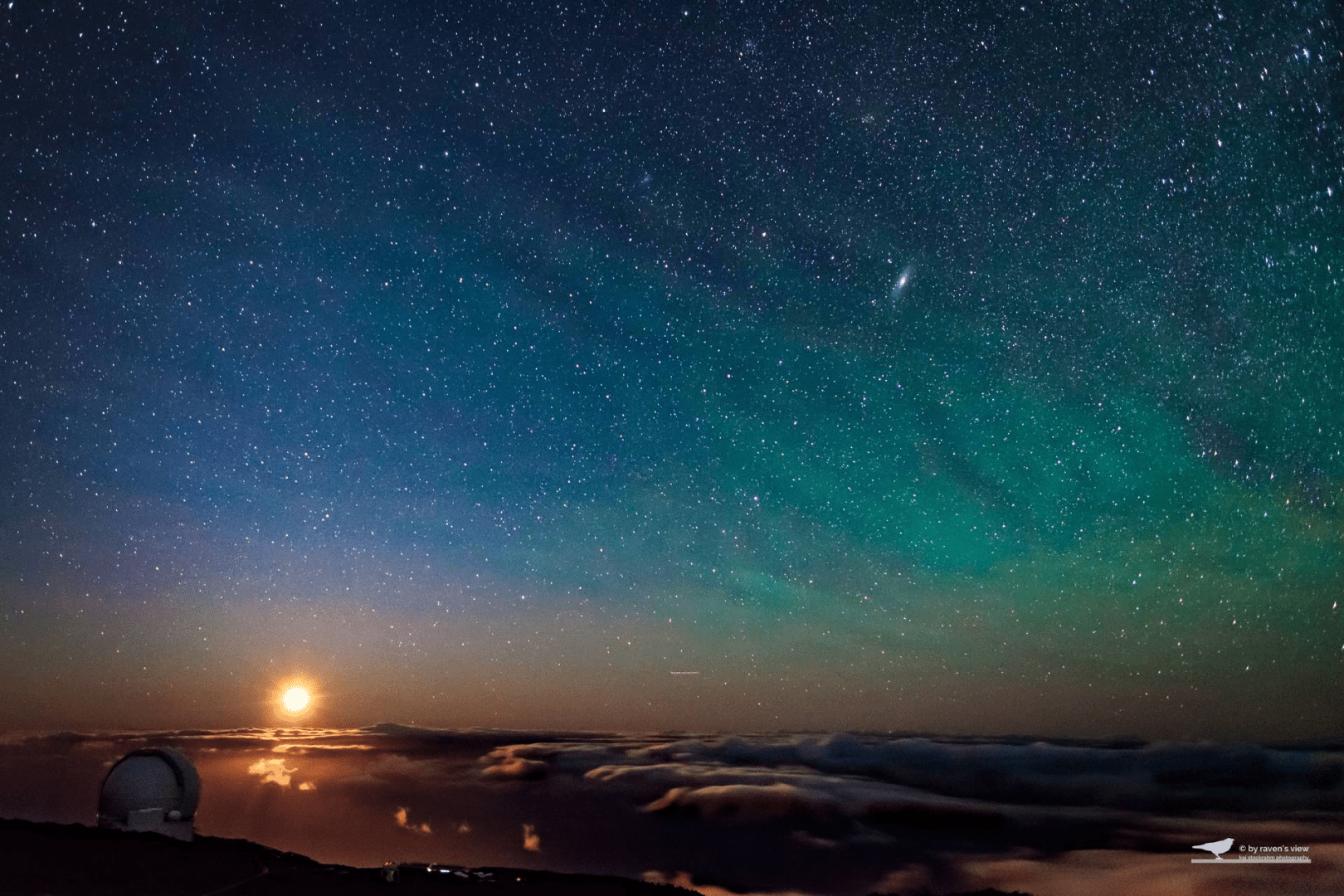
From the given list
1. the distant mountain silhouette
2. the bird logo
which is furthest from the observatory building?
the bird logo

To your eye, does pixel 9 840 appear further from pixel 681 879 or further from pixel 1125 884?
pixel 1125 884

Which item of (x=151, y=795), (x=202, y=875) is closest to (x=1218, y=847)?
(x=202, y=875)

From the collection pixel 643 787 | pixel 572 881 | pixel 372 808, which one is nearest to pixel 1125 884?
pixel 572 881

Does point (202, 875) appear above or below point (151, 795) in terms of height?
below

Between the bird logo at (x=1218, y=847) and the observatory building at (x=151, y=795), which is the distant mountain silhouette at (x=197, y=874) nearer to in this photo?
the observatory building at (x=151, y=795)

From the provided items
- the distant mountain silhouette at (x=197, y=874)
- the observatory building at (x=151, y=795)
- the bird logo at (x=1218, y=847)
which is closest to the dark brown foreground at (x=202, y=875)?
the distant mountain silhouette at (x=197, y=874)

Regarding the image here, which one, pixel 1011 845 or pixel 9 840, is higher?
pixel 9 840

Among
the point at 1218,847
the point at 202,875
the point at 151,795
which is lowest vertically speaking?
the point at 1218,847

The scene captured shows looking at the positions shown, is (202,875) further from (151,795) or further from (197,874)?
(151,795)
